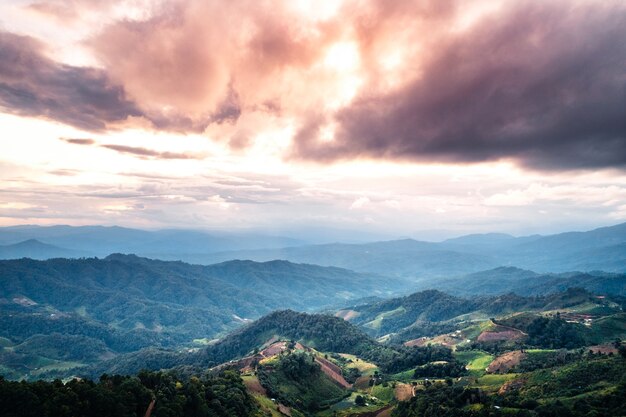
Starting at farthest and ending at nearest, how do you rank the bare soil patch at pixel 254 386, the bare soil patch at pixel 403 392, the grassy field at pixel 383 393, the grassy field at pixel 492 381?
1. the grassy field at pixel 383 393
2. the bare soil patch at pixel 403 392
3. the bare soil patch at pixel 254 386
4. the grassy field at pixel 492 381

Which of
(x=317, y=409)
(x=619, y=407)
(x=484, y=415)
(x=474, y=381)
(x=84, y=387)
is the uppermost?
(x=84, y=387)

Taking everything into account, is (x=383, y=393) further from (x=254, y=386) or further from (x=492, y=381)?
(x=254, y=386)

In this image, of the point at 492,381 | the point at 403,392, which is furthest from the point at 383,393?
the point at 492,381

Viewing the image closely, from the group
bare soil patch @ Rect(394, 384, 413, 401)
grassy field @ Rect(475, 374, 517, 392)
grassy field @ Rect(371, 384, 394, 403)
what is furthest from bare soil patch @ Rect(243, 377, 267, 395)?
grassy field @ Rect(475, 374, 517, 392)

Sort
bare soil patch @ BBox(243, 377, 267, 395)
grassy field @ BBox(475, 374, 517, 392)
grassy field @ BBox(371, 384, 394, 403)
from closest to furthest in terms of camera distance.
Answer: grassy field @ BBox(475, 374, 517, 392) → bare soil patch @ BBox(243, 377, 267, 395) → grassy field @ BBox(371, 384, 394, 403)

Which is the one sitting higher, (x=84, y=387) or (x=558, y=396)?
(x=84, y=387)

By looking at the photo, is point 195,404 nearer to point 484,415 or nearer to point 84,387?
point 84,387

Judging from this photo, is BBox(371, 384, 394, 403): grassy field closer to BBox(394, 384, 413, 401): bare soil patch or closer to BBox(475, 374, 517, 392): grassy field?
BBox(394, 384, 413, 401): bare soil patch

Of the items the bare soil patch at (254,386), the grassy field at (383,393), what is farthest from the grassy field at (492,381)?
the bare soil patch at (254,386)

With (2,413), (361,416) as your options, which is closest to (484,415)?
(361,416)

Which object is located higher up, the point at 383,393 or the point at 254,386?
the point at 254,386

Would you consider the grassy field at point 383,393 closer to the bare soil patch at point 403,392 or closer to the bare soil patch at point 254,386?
the bare soil patch at point 403,392
